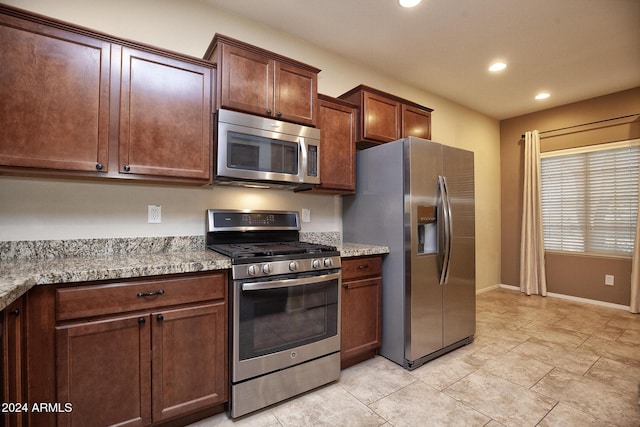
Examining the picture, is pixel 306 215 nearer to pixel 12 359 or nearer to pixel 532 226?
pixel 12 359

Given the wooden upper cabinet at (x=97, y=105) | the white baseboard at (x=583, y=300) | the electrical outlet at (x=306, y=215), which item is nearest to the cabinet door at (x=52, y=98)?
the wooden upper cabinet at (x=97, y=105)

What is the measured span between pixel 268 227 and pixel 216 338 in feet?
3.22

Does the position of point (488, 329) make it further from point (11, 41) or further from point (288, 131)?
point (11, 41)

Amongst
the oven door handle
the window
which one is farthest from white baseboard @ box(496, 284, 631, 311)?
the oven door handle

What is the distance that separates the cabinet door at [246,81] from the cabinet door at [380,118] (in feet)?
3.21

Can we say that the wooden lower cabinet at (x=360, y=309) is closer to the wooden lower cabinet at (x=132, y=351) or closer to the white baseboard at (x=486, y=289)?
the wooden lower cabinet at (x=132, y=351)

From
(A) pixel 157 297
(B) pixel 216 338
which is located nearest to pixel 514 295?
(B) pixel 216 338

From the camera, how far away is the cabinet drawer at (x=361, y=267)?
2371 millimetres

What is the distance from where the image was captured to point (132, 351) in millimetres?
1558

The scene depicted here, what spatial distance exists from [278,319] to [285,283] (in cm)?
24

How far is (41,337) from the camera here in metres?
1.37

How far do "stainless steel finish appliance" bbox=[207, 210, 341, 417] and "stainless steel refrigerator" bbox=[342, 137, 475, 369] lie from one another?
574 mm

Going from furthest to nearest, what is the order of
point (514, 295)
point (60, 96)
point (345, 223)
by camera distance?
point (514, 295) → point (345, 223) → point (60, 96)

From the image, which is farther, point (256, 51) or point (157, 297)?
point (256, 51)
